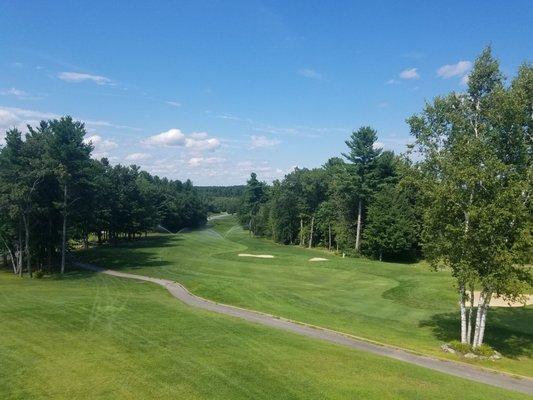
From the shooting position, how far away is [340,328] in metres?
24.7

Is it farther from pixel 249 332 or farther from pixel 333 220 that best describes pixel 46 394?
pixel 333 220

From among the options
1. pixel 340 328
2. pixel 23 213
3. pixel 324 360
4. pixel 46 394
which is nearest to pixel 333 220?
pixel 23 213

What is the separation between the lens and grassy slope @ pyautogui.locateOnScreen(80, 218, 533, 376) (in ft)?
80.9

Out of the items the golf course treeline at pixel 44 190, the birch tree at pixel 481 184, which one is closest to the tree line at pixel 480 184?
the birch tree at pixel 481 184

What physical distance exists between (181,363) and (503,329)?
19.8 meters

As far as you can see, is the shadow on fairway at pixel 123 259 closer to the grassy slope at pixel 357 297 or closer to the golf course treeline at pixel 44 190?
the grassy slope at pixel 357 297

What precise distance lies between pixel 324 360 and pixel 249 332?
4974 mm

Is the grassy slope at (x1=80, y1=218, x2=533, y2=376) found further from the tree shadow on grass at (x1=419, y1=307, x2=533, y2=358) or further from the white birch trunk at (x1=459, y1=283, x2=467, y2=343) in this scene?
the white birch trunk at (x1=459, y1=283, x2=467, y2=343)

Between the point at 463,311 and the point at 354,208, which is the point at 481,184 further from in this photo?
the point at 354,208

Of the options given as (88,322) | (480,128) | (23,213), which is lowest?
(88,322)

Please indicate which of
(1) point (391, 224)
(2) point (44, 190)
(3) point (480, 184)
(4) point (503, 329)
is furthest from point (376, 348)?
(1) point (391, 224)

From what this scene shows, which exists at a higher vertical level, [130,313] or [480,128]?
[480,128]

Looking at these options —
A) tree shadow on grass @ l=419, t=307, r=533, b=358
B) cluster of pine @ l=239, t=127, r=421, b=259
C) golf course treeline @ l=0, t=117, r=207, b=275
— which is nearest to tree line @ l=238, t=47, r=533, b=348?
tree shadow on grass @ l=419, t=307, r=533, b=358

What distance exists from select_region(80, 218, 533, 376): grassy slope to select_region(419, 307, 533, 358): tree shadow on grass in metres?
0.05
